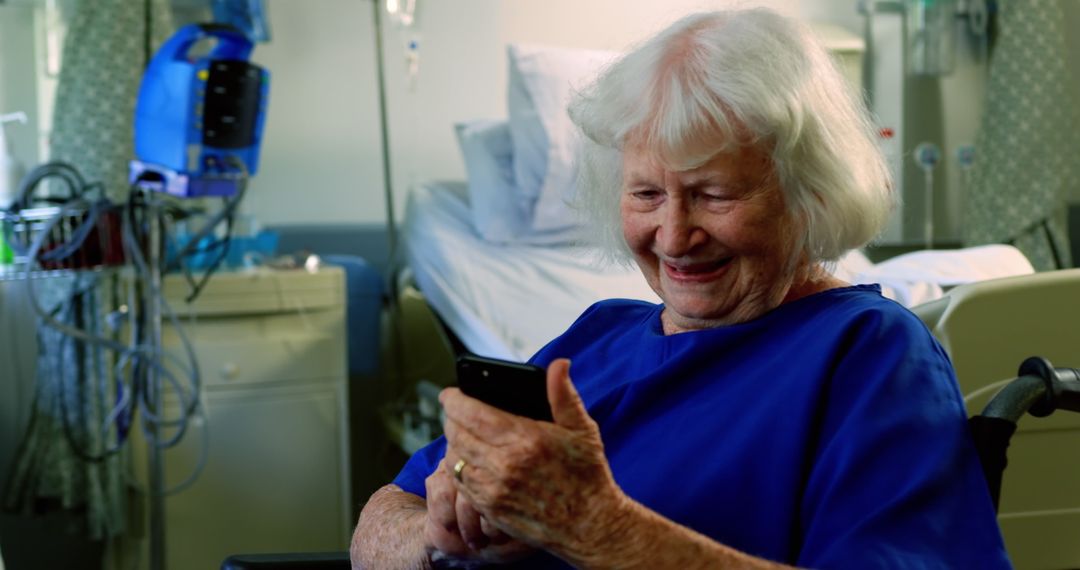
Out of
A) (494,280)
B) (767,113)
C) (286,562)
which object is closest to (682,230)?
(767,113)

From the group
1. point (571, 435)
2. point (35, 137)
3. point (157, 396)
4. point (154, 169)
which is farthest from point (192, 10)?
point (571, 435)

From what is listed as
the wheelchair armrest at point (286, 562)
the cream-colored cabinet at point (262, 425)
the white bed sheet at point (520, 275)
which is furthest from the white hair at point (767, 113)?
the cream-colored cabinet at point (262, 425)

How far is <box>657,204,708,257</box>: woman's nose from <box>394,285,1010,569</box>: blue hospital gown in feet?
0.28

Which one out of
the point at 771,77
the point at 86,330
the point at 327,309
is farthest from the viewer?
the point at 327,309

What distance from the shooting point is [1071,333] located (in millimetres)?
1294

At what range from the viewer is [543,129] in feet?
10.0

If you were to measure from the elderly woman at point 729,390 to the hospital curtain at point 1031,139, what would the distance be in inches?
103

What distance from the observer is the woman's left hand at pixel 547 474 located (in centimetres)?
80

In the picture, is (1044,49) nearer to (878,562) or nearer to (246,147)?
(246,147)

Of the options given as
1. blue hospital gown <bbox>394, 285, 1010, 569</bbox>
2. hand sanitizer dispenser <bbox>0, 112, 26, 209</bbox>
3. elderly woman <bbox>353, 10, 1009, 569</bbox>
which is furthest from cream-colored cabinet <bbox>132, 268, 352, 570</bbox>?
blue hospital gown <bbox>394, 285, 1010, 569</bbox>

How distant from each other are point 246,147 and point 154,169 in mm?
193

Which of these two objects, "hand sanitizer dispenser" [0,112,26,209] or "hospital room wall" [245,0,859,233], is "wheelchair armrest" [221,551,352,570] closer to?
"hand sanitizer dispenser" [0,112,26,209]

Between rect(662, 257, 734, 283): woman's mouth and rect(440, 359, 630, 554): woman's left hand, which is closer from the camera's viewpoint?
rect(440, 359, 630, 554): woman's left hand

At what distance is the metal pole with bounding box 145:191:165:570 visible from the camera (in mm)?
2371
